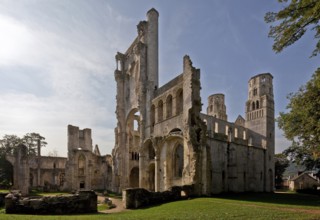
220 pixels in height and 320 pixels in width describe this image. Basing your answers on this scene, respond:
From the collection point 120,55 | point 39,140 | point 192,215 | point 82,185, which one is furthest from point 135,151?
point 192,215

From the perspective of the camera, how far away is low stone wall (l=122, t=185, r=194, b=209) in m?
17.7

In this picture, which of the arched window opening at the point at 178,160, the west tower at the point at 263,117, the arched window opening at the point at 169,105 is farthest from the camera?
the west tower at the point at 263,117

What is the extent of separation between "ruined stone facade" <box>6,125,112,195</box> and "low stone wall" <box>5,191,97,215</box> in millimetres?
24683

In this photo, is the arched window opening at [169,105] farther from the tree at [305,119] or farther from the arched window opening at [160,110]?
the tree at [305,119]

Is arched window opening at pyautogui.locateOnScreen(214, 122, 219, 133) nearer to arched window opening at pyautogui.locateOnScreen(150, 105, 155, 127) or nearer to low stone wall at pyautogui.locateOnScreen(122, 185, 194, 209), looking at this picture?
arched window opening at pyautogui.locateOnScreen(150, 105, 155, 127)

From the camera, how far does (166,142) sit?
27.2 m

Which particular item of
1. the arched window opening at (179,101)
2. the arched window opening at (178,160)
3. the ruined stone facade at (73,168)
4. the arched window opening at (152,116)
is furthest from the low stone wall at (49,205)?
the ruined stone facade at (73,168)

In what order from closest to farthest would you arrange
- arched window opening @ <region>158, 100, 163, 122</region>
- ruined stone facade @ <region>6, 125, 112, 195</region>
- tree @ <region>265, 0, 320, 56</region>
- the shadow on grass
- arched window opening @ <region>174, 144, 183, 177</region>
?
tree @ <region>265, 0, 320, 56</region> → the shadow on grass → arched window opening @ <region>174, 144, 183, 177</region> → arched window opening @ <region>158, 100, 163, 122</region> → ruined stone facade @ <region>6, 125, 112, 195</region>

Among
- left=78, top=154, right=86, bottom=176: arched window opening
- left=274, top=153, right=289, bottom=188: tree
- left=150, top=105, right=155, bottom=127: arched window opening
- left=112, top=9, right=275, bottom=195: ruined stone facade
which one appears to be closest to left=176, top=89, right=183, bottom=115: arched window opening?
left=112, top=9, right=275, bottom=195: ruined stone facade

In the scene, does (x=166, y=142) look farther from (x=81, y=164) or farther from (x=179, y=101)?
(x=81, y=164)

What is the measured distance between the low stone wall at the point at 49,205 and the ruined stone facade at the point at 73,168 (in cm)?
2468

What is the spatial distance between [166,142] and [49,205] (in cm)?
1377

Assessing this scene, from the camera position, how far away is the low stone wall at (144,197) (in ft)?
58.0

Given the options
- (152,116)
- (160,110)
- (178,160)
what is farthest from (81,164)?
(178,160)
